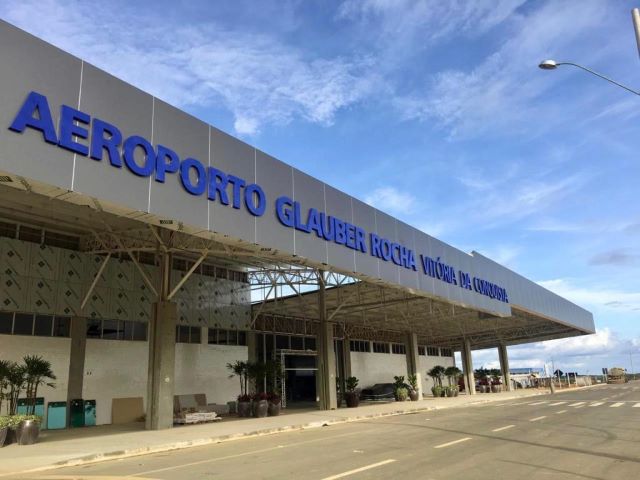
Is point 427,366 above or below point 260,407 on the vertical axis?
above

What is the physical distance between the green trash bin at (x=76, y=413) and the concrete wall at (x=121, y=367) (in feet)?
1.94

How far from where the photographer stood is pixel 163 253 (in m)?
21.2

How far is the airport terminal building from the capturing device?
13875 millimetres

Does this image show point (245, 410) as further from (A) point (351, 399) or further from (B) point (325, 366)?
(A) point (351, 399)

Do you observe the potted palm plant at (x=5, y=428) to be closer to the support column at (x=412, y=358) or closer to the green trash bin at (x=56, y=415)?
the green trash bin at (x=56, y=415)

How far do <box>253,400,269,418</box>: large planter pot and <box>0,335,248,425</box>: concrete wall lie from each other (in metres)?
4.92

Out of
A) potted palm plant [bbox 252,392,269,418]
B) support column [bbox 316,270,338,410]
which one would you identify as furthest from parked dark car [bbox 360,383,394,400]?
potted palm plant [bbox 252,392,269,418]

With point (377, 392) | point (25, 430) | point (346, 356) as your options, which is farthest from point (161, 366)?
point (377, 392)

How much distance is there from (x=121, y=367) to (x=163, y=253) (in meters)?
8.46

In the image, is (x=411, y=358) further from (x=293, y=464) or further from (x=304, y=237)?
(x=293, y=464)

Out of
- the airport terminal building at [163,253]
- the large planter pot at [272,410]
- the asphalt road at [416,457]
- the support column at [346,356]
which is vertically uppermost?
the airport terminal building at [163,253]

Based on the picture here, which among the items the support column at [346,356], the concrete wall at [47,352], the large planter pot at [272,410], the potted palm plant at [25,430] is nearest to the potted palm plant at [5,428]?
the potted palm plant at [25,430]

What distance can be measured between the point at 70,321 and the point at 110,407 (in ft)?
14.8

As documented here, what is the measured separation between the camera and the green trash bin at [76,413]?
2352cm
